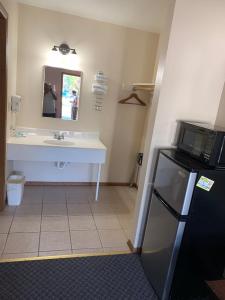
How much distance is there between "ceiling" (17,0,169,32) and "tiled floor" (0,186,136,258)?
8.29ft

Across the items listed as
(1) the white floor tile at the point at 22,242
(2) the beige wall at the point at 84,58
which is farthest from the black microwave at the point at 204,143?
(2) the beige wall at the point at 84,58

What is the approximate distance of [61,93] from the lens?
3293 millimetres

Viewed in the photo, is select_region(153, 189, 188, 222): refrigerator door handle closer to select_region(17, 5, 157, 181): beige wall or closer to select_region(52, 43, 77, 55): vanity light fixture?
select_region(17, 5, 157, 181): beige wall

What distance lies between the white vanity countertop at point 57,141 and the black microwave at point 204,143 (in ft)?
4.66

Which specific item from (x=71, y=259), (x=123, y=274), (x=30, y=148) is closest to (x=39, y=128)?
(x=30, y=148)

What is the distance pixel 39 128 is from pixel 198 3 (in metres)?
2.50

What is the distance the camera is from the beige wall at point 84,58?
10.0ft

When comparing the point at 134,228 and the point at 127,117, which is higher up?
the point at 127,117

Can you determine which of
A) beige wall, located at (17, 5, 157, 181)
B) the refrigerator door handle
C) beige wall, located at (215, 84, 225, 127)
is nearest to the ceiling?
beige wall, located at (17, 5, 157, 181)

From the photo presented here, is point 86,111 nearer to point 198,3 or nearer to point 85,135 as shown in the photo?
point 85,135

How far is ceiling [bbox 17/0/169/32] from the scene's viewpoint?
2531 millimetres

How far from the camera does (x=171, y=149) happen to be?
2051mm

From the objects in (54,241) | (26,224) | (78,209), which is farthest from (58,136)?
(54,241)

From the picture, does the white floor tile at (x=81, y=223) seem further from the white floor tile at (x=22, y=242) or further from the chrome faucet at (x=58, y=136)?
the chrome faucet at (x=58, y=136)
